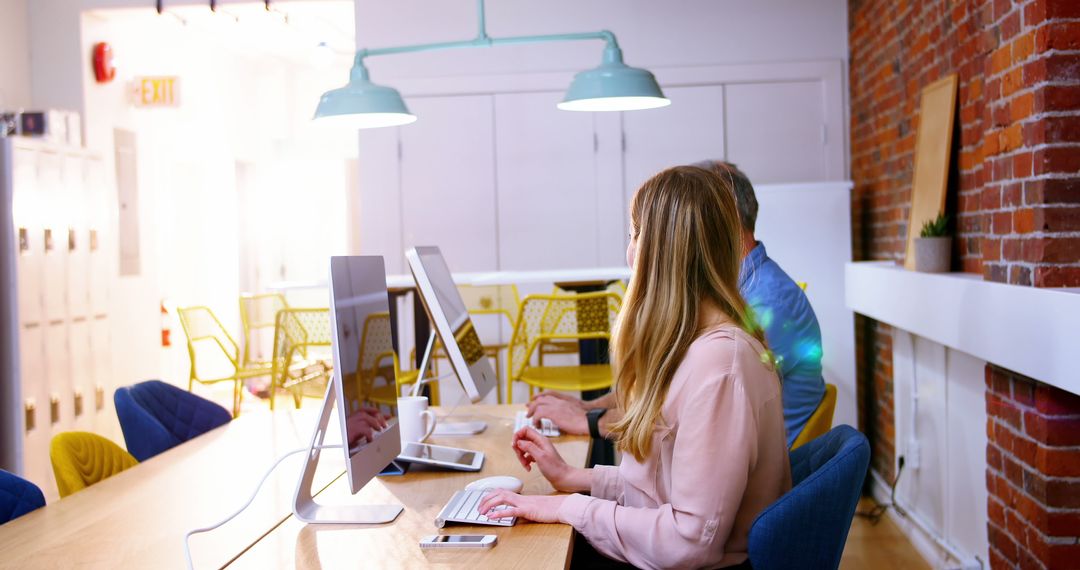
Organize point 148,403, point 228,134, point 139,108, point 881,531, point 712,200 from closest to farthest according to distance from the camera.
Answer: point 712,200, point 148,403, point 881,531, point 139,108, point 228,134

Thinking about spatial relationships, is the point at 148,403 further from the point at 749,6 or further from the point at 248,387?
the point at 248,387

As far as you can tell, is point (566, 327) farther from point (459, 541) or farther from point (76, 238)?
point (76, 238)

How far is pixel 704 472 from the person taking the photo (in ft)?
5.03

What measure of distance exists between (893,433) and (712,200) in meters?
3.35

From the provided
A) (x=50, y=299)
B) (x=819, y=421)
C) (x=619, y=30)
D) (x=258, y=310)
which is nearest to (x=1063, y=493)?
(x=819, y=421)

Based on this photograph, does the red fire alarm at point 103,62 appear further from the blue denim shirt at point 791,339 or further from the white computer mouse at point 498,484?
the white computer mouse at point 498,484

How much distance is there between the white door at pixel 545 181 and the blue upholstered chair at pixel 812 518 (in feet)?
14.3

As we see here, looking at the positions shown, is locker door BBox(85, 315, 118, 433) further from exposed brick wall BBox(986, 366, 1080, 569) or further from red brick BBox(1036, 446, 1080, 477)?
red brick BBox(1036, 446, 1080, 477)

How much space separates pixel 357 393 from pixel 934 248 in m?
2.53

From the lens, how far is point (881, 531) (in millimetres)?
4223

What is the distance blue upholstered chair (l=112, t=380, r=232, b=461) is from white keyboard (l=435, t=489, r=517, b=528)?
1.33 meters

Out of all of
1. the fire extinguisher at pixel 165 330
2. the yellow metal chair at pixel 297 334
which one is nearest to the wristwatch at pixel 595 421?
the yellow metal chair at pixel 297 334

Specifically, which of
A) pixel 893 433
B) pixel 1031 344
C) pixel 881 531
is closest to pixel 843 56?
pixel 893 433

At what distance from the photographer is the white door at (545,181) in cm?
589
